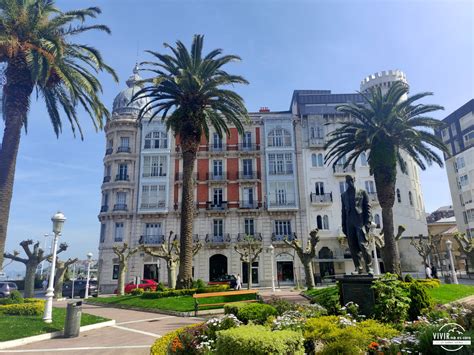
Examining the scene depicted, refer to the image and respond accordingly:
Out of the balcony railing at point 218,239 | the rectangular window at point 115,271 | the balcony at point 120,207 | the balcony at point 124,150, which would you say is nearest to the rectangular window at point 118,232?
the balcony at point 120,207

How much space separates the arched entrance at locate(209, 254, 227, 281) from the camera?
3797cm

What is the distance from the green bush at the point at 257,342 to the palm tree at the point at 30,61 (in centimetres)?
1290

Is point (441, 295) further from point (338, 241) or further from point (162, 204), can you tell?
point (162, 204)

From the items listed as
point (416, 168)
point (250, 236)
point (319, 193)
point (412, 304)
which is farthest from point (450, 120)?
point (412, 304)

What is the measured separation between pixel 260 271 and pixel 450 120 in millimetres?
42443

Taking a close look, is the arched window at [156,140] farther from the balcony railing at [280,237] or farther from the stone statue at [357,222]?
the stone statue at [357,222]

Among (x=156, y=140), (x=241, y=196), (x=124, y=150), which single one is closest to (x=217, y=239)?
(x=241, y=196)

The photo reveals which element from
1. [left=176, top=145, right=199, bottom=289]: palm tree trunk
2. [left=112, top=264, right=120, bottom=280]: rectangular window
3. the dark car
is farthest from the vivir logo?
[left=112, top=264, right=120, bottom=280]: rectangular window

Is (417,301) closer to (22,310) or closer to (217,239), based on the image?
(22,310)

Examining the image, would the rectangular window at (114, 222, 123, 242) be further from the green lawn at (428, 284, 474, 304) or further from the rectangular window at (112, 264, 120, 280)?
the green lawn at (428, 284, 474, 304)

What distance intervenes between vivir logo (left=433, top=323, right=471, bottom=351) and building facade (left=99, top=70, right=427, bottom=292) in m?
32.2

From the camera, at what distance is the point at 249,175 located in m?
40.6

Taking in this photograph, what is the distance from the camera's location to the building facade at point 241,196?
38.0m

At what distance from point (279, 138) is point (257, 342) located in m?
37.9
